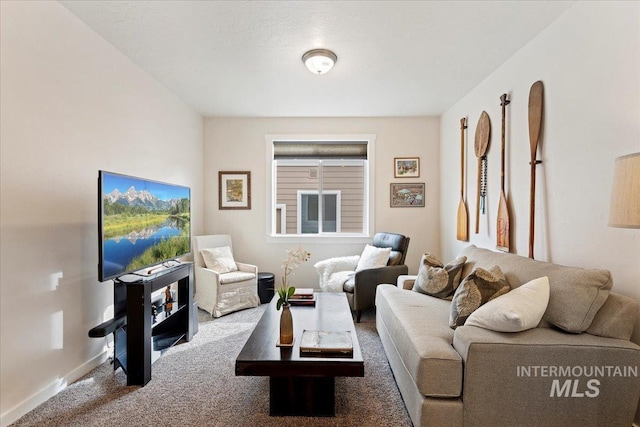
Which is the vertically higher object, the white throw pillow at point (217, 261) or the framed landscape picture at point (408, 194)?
the framed landscape picture at point (408, 194)

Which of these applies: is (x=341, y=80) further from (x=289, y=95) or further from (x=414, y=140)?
(x=414, y=140)

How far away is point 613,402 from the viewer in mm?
1633

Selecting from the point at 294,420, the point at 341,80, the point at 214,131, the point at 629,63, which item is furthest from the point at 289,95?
the point at 294,420

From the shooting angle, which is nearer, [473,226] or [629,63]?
[629,63]

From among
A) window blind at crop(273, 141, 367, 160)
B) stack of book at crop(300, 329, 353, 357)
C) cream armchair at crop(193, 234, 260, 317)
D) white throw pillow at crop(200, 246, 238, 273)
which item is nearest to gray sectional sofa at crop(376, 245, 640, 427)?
stack of book at crop(300, 329, 353, 357)

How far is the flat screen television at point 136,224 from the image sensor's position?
2.21m

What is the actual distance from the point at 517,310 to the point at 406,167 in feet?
10.9

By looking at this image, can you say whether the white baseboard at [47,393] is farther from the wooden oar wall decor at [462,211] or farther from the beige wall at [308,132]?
the wooden oar wall decor at [462,211]

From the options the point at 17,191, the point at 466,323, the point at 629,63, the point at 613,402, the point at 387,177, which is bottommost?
the point at 613,402

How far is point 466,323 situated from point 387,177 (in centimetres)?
317

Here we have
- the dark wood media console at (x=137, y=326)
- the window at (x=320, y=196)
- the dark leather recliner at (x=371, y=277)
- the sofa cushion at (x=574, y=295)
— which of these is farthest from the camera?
the window at (x=320, y=196)

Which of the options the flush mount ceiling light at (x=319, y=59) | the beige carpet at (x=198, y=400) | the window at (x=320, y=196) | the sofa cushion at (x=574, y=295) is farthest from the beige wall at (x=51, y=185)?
the sofa cushion at (x=574, y=295)

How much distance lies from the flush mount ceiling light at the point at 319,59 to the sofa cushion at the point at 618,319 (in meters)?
2.55

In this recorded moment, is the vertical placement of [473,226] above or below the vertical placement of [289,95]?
below
